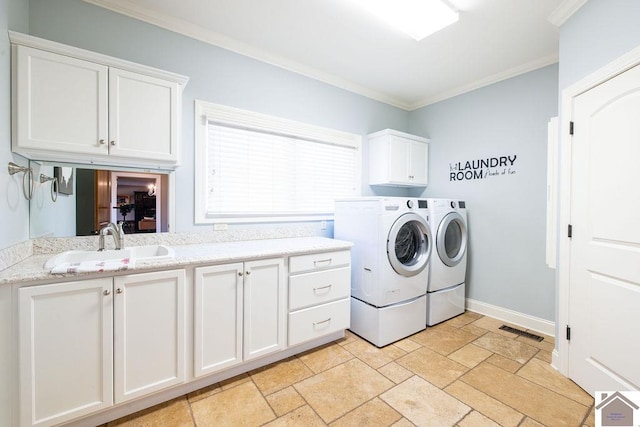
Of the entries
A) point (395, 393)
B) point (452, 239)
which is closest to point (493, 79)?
point (452, 239)

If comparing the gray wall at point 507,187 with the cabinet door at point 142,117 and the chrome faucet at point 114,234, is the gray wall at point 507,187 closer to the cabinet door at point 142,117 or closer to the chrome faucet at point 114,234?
the cabinet door at point 142,117

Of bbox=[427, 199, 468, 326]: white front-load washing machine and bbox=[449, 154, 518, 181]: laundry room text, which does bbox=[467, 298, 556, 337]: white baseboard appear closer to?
bbox=[427, 199, 468, 326]: white front-load washing machine

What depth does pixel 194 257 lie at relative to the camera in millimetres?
1664

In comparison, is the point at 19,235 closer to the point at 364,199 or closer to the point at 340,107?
the point at 364,199

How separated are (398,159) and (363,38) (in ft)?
4.63

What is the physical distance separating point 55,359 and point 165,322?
18.7 inches

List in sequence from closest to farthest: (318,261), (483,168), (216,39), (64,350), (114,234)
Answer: (64,350)
(114,234)
(318,261)
(216,39)
(483,168)

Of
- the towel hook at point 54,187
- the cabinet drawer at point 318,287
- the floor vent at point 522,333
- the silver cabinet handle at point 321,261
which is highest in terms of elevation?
the towel hook at point 54,187

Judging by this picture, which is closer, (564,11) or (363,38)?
(564,11)

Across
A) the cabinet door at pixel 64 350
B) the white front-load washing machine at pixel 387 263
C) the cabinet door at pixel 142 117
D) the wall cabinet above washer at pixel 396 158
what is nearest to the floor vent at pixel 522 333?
the white front-load washing machine at pixel 387 263

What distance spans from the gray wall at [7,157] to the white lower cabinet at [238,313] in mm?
959

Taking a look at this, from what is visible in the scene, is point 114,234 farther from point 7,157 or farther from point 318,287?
point 318,287

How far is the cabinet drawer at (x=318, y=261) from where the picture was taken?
2.08 metres

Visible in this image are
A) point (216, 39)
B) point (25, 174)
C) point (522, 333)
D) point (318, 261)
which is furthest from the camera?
point (522, 333)
